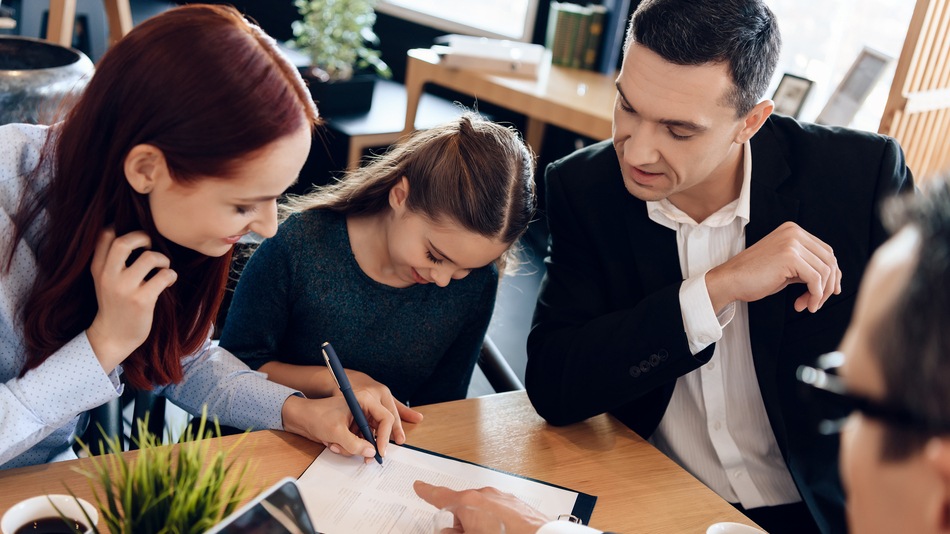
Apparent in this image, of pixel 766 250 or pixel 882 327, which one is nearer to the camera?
pixel 882 327

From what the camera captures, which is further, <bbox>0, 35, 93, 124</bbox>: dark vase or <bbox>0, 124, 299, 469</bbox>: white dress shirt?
<bbox>0, 35, 93, 124</bbox>: dark vase

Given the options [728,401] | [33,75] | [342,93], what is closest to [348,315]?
[728,401]

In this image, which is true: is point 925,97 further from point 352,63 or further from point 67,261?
point 352,63

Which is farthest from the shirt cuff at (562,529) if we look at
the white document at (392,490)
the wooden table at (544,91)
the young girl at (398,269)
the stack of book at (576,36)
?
the stack of book at (576,36)

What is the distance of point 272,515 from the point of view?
0.96 meters

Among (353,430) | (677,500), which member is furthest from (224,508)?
(677,500)

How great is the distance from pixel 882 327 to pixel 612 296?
3.62 feet

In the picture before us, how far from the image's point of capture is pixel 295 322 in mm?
1767

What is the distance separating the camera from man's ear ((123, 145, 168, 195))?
1.13 m

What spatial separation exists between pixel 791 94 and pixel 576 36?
128 centimetres

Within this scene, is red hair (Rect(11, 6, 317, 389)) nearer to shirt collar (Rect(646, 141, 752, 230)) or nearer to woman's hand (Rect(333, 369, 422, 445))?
woman's hand (Rect(333, 369, 422, 445))

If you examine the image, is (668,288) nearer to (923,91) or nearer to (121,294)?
(121,294)

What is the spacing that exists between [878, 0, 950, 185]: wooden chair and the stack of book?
1.62 metres

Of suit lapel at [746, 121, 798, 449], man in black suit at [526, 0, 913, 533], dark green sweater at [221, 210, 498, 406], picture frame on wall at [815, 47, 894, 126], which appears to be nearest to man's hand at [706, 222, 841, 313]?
man in black suit at [526, 0, 913, 533]
